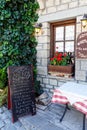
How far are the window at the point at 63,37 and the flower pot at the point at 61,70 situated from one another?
336mm

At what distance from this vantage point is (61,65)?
312 cm

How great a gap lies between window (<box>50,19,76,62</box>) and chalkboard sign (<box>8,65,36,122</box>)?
97 centimetres

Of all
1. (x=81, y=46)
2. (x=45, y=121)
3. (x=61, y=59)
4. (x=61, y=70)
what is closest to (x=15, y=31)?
(x=61, y=59)

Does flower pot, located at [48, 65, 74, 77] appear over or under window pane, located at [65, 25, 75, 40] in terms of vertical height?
under

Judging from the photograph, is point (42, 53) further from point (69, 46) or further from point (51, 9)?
point (51, 9)

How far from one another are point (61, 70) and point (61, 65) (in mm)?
107

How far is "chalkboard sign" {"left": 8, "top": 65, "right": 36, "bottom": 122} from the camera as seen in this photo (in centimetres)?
253

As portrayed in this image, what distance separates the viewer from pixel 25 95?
2670 mm

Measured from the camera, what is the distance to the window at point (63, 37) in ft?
10.3

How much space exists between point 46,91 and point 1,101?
105cm

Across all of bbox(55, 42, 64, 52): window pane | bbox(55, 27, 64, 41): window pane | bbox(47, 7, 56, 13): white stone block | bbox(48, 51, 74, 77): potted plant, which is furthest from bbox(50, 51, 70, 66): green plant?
bbox(47, 7, 56, 13): white stone block

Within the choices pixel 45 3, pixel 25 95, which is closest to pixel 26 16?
pixel 45 3

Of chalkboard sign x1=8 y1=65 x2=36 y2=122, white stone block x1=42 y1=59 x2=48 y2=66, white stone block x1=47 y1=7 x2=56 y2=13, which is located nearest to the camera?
chalkboard sign x1=8 y1=65 x2=36 y2=122

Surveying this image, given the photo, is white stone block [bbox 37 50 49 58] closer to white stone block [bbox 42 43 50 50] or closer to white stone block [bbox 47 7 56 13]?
white stone block [bbox 42 43 50 50]
